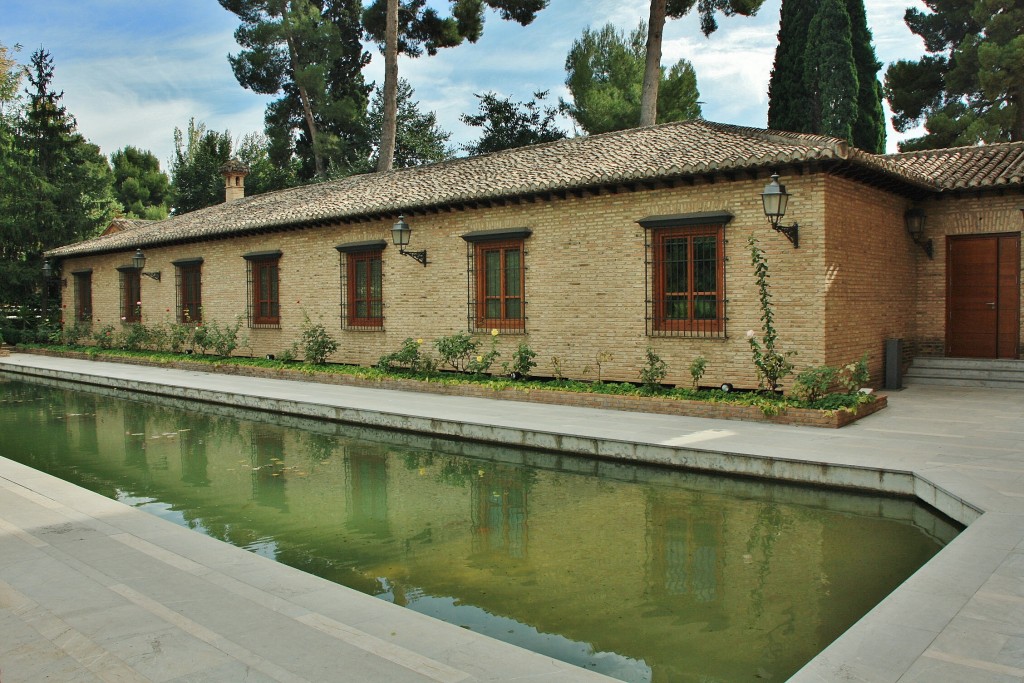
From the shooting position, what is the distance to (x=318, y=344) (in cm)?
1673

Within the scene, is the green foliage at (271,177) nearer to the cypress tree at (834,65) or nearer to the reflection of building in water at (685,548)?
the cypress tree at (834,65)

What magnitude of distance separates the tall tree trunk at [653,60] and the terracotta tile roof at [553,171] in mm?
5974

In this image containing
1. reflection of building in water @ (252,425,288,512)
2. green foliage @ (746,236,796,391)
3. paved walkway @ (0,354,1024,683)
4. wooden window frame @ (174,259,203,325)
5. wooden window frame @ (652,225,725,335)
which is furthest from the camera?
wooden window frame @ (174,259,203,325)

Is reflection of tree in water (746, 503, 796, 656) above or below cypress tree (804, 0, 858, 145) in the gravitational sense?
below

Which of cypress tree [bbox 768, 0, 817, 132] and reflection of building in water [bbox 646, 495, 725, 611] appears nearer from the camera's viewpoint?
reflection of building in water [bbox 646, 495, 725, 611]

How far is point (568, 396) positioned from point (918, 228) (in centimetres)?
628

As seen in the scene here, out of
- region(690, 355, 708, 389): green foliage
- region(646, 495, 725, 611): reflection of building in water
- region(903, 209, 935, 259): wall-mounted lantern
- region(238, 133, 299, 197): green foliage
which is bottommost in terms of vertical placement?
region(646, 495, 725, 611): reflection of building in water

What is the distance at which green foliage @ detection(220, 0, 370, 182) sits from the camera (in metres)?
33.7

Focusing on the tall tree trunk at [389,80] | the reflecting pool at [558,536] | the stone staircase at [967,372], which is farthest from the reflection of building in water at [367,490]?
the tall tree trunk at [389,80]

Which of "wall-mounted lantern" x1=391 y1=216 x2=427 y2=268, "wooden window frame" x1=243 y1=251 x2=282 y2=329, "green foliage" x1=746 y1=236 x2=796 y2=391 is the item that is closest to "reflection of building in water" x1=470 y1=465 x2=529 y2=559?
"green foliage" x1=746 y1=236 x2=796 y2=391

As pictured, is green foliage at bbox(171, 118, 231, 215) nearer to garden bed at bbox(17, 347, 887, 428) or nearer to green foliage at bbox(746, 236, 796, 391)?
garden bed at bbox(17, 347, 887, 428)

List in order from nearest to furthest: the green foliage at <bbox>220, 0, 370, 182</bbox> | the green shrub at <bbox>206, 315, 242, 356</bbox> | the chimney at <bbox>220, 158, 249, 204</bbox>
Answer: the green shrub at <bbox>206, 315, 242, 356</bbox>, the chimney at <bbox>220, 158, 249, 204</bbox>, the green foliage at <bbox>220, 0, 370, 182</bbox>

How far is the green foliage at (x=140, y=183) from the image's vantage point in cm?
5378

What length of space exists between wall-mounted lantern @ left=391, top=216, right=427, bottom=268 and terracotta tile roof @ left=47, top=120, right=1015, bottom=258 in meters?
0.37
